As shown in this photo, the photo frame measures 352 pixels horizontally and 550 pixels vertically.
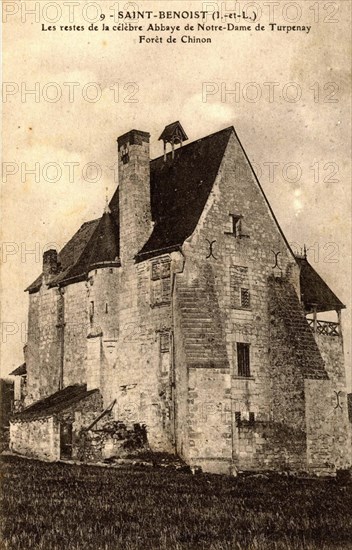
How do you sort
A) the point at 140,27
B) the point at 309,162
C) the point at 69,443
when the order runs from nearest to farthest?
the point at 140,27, the point at 309,162, the point at 69,443

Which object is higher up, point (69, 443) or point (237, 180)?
point (237, 180)

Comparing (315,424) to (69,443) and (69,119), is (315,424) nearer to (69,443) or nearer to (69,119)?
(69,443)

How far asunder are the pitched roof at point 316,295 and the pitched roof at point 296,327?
3.52 m

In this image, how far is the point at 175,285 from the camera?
2648cm

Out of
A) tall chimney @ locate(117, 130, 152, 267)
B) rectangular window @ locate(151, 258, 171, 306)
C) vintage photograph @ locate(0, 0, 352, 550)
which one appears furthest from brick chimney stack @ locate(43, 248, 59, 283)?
rectangular window @ locate(151, 258, 171, 306)

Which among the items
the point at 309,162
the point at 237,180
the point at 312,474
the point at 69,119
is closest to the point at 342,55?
the point at 309,162

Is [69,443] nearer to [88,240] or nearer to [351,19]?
[88,240]

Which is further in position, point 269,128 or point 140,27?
point 269,128

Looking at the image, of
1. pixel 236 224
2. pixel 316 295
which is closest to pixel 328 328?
pixel 316 295

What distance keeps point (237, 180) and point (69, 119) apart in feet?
27.6

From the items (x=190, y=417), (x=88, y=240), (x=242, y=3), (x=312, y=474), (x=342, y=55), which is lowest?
(x=312, y=474)

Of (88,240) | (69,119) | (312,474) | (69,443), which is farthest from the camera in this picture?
(88,240)

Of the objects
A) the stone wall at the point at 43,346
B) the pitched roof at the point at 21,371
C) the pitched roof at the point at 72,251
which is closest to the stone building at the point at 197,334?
the stone wall at the point at 43,346

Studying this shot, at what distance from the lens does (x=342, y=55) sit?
19.6 metres
